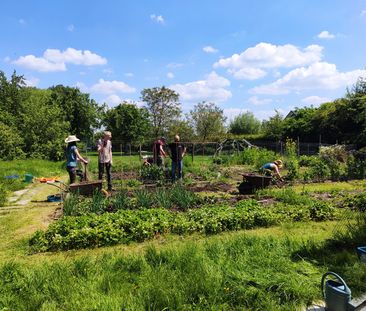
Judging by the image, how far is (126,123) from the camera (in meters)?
44.5

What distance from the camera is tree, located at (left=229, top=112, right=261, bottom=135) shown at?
173ft

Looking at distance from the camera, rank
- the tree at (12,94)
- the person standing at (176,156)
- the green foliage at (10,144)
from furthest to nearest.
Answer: the tree at (12,94)
the green foliage at (10,144)
the person standing at (176,156)

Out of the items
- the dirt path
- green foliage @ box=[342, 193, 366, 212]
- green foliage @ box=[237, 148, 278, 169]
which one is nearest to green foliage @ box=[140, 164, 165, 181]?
the dirt path

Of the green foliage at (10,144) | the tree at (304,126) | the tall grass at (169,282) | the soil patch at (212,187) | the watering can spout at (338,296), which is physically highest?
the tree at (304,126)

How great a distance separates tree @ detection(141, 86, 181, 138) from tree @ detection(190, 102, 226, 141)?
13.7 ft

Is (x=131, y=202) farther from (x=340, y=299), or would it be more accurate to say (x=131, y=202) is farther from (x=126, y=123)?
(x=126, y=123)

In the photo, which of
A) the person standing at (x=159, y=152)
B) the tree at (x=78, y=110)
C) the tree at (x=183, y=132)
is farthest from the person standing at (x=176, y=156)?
the tree at (x=78, y=110)

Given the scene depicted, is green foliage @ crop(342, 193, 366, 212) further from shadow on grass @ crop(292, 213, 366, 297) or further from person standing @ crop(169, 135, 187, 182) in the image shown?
person standing @ crop(169, 135, 187, 182)

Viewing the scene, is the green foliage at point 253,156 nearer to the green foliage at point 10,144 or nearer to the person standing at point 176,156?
the person standing at point 176,156

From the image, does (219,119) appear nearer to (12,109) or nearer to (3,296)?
(12,109)

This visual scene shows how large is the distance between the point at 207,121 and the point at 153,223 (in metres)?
37.8

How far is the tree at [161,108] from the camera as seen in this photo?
47.9 m

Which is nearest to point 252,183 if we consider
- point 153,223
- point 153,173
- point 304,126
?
point 153,173

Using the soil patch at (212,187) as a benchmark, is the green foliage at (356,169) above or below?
above
